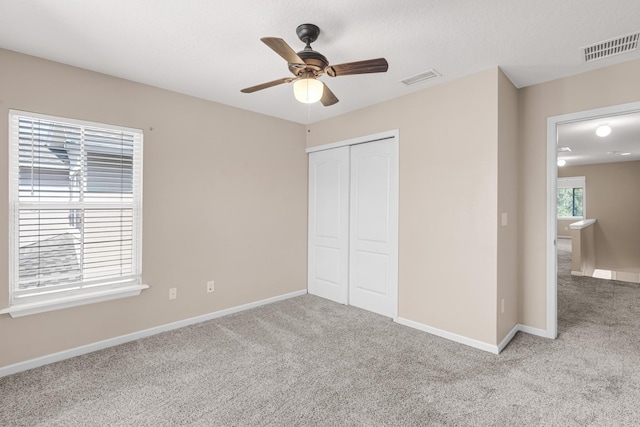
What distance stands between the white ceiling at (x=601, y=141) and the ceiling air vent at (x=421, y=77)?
173 cm

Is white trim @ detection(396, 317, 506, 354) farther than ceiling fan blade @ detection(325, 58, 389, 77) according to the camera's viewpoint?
Yes

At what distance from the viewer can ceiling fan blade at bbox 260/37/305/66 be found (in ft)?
5.22

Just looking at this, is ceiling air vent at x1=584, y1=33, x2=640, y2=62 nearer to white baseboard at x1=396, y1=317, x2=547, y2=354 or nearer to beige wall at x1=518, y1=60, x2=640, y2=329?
beige wall at x1=518, y1=60, x2=640, y2=329

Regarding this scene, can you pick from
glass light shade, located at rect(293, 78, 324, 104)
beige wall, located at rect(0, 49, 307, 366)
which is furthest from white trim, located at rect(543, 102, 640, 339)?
beige wall, located at rect(0, 49, 307, 366)

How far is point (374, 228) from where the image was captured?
12.2ft

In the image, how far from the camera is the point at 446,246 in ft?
9.87

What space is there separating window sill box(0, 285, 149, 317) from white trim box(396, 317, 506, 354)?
2652 millimetres

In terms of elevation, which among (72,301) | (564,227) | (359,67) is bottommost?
(72,301)

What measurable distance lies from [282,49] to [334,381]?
2211 mm

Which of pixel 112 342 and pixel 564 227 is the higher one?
pixel 564 227

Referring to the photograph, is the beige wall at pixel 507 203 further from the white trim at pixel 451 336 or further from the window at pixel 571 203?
the window at pixel 571 203

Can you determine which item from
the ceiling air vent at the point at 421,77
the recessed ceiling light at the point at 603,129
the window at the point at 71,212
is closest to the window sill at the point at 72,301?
the window at the point at 71,212

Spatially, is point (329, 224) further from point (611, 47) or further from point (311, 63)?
point (611, 47)

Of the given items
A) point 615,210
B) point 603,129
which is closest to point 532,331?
point 603,129
